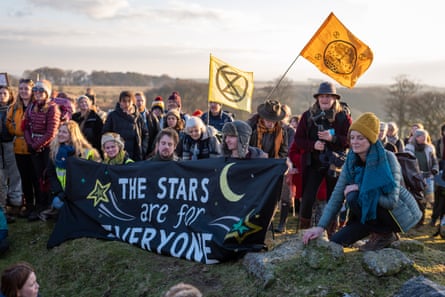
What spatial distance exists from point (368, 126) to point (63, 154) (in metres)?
5.03

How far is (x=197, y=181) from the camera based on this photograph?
19.7 ft

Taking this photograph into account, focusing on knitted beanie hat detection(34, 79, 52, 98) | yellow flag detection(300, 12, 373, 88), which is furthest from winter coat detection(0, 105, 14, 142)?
yellow flag detection(300, 12, 373, 88)

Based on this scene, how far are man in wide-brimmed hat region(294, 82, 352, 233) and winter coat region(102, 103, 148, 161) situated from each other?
131 inches

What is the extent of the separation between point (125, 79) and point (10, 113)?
341 ft

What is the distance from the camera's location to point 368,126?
4605mm

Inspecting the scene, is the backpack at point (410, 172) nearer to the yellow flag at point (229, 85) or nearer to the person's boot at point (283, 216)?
the person's boot at point (283, 216)

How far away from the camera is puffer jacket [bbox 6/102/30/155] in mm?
8156

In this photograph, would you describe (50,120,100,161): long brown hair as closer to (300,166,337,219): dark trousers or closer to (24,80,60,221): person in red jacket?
(24,80,60,221): person in red jacket

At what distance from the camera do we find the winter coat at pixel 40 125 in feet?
25.7

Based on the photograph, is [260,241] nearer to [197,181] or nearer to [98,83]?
[197,181]

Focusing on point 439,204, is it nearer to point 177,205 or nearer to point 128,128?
point 177,205

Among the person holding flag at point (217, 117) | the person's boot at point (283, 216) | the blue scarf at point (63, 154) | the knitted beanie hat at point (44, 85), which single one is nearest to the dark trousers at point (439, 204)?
the person's boot at point (283, 216)

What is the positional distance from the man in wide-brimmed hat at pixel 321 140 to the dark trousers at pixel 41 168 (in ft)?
15.2

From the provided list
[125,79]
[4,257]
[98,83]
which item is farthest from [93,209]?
[125,79]
